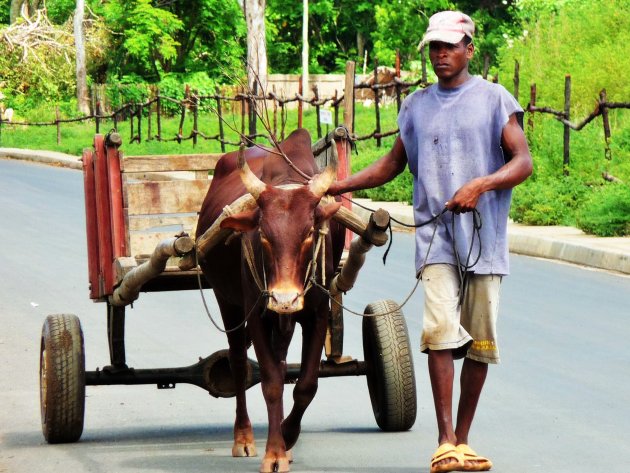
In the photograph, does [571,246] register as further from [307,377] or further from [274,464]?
[274,464]

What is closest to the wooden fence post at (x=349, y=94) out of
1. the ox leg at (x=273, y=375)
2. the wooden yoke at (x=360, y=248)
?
the wooden yoke at (x=360, y=248)

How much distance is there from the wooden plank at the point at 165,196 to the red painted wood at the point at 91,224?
0.73 feet

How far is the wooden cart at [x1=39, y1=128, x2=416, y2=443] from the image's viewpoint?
7957 mm

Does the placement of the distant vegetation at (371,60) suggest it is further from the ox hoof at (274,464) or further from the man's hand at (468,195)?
the ox hoof at (274,464)

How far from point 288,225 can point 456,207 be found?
72cm

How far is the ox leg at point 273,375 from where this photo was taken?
22.7ft

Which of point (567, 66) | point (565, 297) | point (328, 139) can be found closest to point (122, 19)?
point (567, 66)

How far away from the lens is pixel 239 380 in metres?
7.89

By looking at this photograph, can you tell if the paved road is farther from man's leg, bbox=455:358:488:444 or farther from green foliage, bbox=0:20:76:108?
green foliage, bbox=0:20:76:108

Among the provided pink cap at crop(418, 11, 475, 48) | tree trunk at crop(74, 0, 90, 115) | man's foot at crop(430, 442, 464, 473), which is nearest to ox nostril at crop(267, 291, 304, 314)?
man's foot at crop(430, 442, 464, 473)

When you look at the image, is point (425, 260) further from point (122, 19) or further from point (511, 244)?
A: point (122, 19)

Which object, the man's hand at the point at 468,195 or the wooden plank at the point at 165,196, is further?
the wooden plank at the point at 165,196

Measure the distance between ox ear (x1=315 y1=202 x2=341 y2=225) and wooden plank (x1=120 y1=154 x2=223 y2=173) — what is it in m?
2.79

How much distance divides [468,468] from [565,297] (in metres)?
7.73
